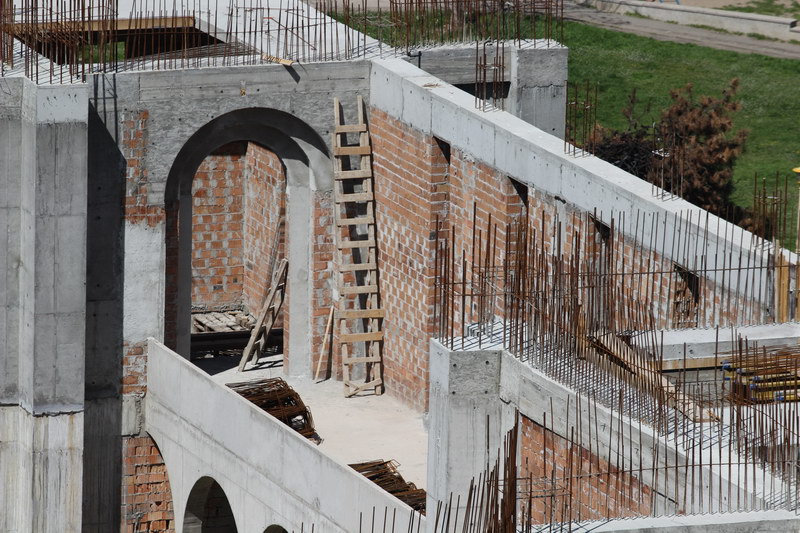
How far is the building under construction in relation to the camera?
22.4m

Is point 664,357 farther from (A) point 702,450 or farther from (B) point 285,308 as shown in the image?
(B) point 285,308

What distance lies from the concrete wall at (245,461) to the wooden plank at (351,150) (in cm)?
319

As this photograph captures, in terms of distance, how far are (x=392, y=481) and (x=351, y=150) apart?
517cm

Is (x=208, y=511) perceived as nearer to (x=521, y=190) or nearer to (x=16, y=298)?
(x=16, y=298)

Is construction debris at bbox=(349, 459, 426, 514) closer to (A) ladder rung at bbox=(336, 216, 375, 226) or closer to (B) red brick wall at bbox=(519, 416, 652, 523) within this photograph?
(B) red brick wall at bbox=(519, 416, 652, 523)

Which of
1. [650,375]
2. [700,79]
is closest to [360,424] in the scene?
[650,375]

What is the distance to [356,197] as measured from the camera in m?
27.2

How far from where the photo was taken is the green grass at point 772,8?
4375 cm

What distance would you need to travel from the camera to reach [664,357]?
62.9 ft

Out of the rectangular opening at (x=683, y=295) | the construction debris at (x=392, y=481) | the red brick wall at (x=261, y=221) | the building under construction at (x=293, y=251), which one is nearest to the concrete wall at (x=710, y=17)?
the building under construction at (x=293, y=251)

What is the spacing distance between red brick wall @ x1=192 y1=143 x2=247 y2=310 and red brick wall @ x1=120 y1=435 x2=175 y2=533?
633 cm

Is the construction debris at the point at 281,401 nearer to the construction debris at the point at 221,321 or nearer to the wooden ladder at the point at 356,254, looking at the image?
the wooden ladder at the point at 356,254

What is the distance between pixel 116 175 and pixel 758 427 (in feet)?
36.4

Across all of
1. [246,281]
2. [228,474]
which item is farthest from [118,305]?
[246,281]
